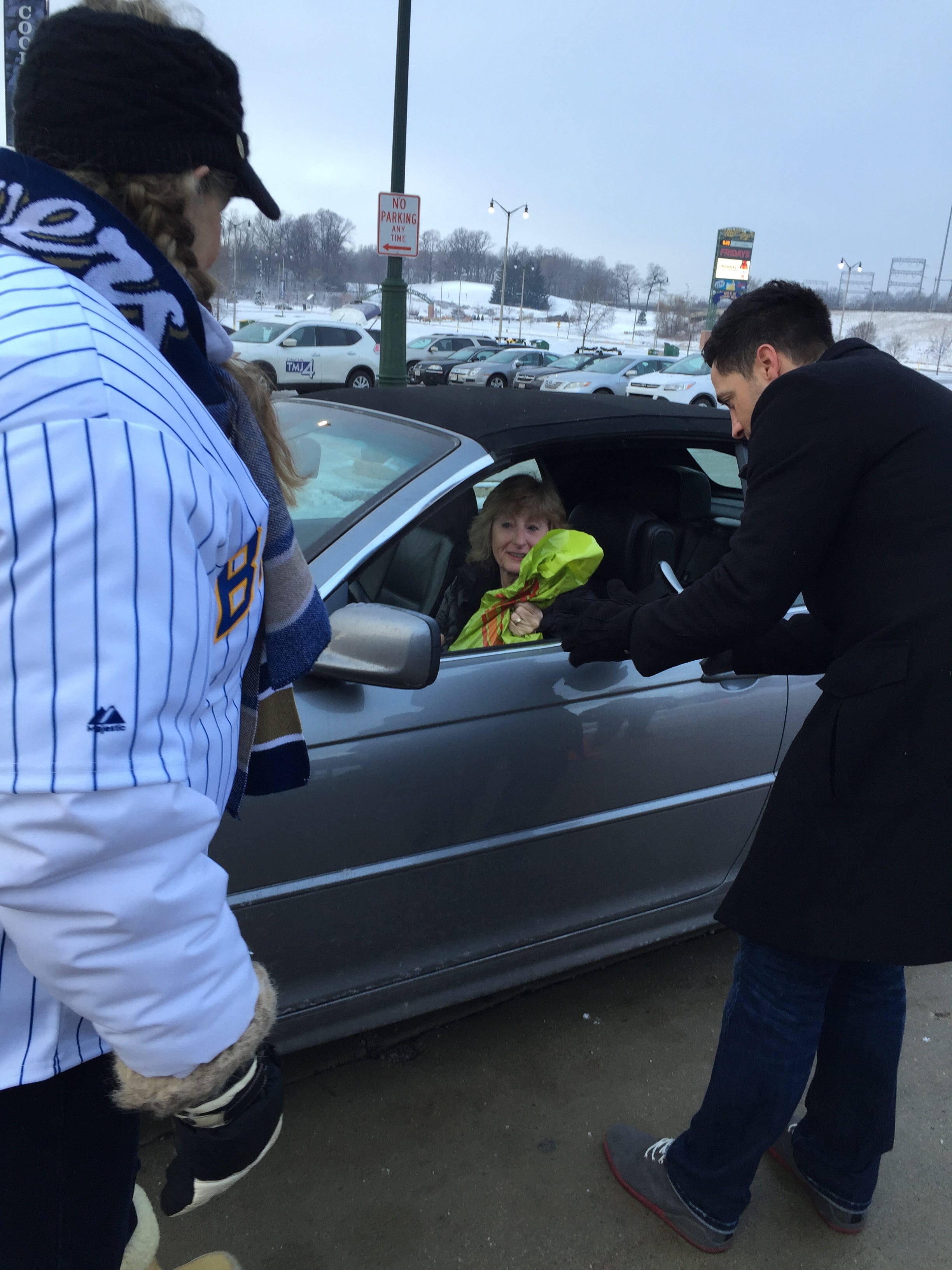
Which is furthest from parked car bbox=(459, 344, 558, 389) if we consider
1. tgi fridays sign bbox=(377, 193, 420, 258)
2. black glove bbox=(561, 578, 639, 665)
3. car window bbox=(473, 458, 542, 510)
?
black glove bbox=(561, 578, 639, 665)

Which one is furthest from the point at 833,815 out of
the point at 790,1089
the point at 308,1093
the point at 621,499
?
the point at 621,499

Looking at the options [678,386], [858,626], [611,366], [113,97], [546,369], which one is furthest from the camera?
[546,369]

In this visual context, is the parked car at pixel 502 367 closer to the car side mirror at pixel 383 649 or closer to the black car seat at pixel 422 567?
the black car seat at pixel 422 567

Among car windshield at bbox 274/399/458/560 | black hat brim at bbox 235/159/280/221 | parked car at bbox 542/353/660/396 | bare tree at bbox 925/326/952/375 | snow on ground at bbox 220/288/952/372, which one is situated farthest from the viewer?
bare tree at bbox 925/326/952/375

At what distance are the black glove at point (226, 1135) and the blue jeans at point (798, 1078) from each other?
3.71ft

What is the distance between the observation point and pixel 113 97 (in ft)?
2.96

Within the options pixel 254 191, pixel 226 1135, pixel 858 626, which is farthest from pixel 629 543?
pixel 226 1135

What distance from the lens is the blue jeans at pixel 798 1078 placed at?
5.86ft

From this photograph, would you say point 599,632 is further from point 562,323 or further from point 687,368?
point 562,323

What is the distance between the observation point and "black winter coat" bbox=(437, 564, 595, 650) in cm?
277

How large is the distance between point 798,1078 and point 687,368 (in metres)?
23.7

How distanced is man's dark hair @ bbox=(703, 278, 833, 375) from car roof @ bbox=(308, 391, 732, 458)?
1.72 feet

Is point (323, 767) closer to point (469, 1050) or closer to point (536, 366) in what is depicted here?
point (469, 1050)

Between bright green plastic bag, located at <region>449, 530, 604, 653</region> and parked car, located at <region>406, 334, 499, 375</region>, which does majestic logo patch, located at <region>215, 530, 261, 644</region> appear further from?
parked car, located at <region>406, 334, 499, 375</region>
